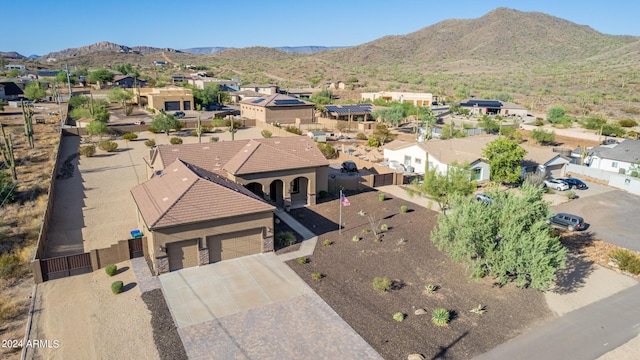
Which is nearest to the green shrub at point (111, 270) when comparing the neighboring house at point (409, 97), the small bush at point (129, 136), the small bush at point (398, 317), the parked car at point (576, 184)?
the small bush at point (398, 317)

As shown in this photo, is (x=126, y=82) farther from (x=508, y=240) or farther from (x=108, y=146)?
(x=508, y=240)

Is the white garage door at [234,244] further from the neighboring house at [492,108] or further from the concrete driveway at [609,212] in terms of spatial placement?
the neighboring house at [492,108]

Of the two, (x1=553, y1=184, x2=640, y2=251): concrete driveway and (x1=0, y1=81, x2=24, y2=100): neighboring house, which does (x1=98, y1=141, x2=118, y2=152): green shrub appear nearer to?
(x1=553, y1=184, x2=640, y2=251): concrete driveway

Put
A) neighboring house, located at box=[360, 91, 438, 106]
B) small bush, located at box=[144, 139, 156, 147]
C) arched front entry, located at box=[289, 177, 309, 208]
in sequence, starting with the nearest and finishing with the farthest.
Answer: arched front entry, located at box=[289, 177, 309, 208], small bush, located at box=[144, 139, 156, 147], neighboring house, located at box=[360, 91, 438, 106]

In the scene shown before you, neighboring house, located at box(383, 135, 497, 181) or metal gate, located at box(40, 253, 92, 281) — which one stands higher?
neighboring house, located at box(383, 135, 497, 181)

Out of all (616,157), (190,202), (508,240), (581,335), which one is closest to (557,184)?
(616,157)

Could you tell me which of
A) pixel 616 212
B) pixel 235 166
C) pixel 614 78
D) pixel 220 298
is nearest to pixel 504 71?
pixel 614 78

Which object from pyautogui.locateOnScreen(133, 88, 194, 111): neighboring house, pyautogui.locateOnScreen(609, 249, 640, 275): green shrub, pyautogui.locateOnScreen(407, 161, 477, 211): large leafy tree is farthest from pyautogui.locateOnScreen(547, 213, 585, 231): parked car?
pyautogui.locateOnScreen(133, 88, 194, 111): neighboring house
